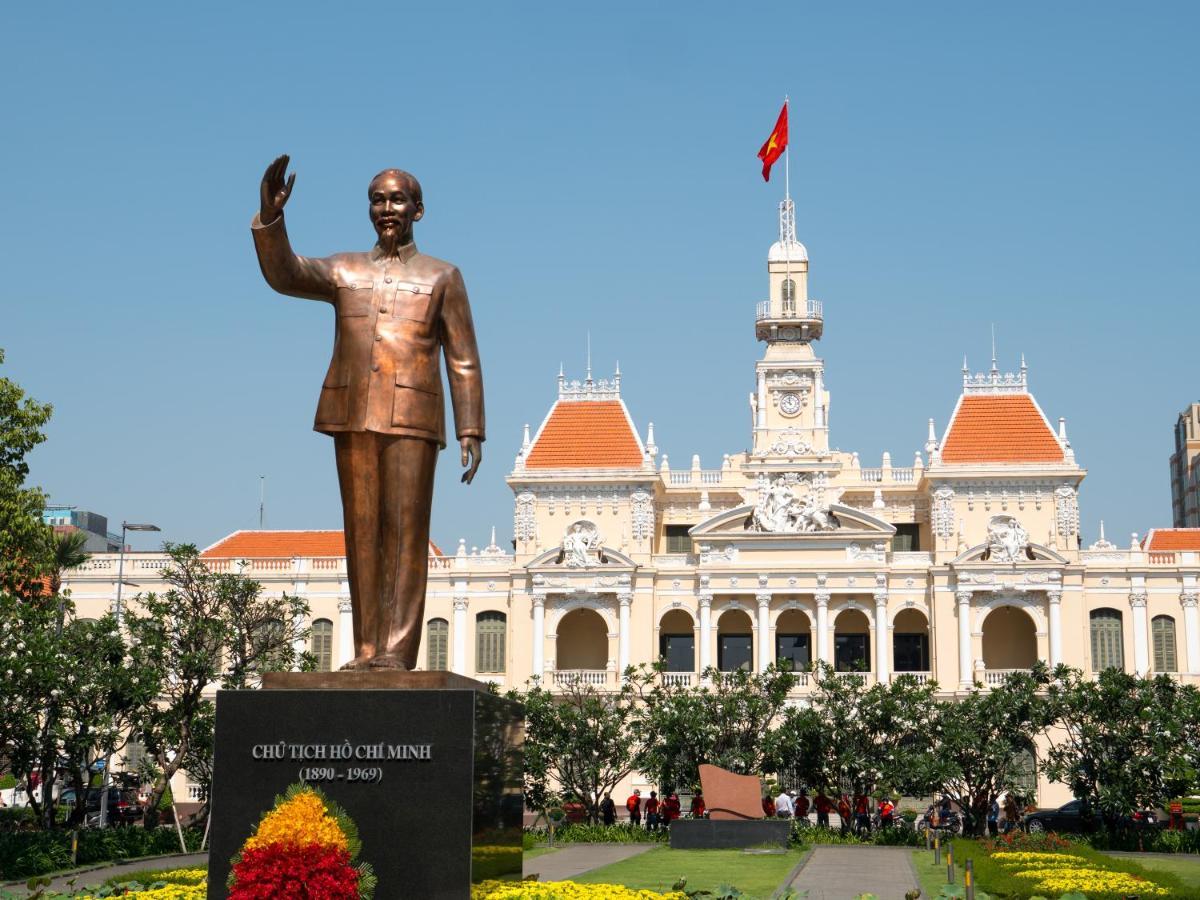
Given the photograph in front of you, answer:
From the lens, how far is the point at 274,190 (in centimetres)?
1050

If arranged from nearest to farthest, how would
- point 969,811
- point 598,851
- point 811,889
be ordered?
point 811,889 < point 598,851 < point 969,811

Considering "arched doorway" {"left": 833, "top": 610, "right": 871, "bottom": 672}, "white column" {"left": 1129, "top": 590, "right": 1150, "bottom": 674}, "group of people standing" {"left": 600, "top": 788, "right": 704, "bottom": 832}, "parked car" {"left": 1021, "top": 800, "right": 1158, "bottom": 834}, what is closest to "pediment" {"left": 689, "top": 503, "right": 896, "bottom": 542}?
"arched doorway" {"left": 833, "top": 610, "right": 871, "bottom": 672}

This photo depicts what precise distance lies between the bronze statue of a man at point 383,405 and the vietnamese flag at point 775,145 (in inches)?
1932

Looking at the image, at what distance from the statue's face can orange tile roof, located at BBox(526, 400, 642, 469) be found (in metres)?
44.7

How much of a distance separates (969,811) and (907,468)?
23.8 metres

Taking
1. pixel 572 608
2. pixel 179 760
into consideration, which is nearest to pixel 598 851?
pixel 179 760

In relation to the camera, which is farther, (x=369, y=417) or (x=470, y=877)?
(x=369, y=417)

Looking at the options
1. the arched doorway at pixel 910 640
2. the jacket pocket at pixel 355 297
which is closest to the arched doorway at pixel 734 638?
the arched doorway at pixel 910 640

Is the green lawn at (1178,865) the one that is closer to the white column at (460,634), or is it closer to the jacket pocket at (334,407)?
the jacket pocket at (334,407)

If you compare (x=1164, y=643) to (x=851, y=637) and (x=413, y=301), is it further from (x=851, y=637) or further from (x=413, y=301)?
(x=413, y=301)

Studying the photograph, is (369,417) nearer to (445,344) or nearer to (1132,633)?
(445,344)

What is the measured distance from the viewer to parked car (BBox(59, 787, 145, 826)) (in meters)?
39.8

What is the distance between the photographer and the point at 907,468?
57.1m

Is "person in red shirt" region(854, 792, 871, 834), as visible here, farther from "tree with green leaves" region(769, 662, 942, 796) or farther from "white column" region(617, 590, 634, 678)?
"white column" region(617, 590, 634, 678)
